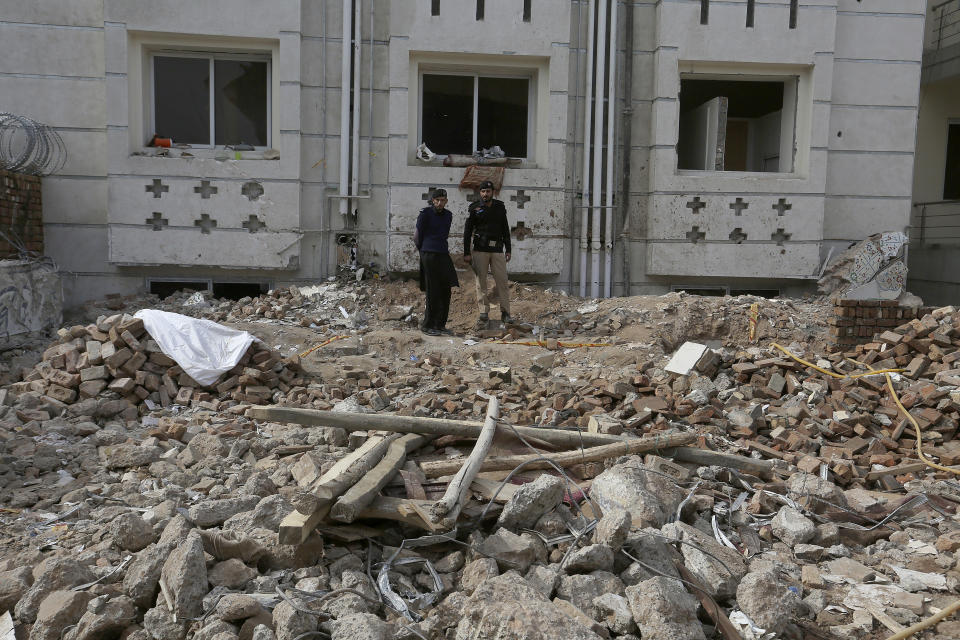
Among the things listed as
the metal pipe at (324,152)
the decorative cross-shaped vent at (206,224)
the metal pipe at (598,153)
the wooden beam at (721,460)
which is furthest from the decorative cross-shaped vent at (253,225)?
the wooden beam at (721,460)

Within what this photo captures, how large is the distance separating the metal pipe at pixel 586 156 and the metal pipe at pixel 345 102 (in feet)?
11.3

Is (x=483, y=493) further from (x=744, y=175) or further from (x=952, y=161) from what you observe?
(x=952, y=161)

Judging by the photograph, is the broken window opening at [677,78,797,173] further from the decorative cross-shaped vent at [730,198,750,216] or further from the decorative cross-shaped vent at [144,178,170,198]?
the decorative cross-shaped vent at [144,178,170,198]

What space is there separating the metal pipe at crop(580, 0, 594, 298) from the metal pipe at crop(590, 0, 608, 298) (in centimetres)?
9

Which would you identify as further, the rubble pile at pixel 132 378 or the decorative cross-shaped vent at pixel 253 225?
the decorative cross-shaped vent at pixel 253 225

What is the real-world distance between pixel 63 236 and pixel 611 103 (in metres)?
8.07

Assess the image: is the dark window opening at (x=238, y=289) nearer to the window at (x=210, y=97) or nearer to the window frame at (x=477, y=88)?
the window at (x=210, y=97)

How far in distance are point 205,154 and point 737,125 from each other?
27.9ft

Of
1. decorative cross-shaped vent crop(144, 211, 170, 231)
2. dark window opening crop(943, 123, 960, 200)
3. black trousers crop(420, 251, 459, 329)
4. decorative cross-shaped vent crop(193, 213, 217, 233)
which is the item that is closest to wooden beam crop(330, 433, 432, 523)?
black trousers crop(420, 251, 459, 329)

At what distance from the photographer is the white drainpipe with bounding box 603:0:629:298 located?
34.3 ft

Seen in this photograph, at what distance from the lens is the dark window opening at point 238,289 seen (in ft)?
34.7

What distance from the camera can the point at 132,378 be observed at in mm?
6500

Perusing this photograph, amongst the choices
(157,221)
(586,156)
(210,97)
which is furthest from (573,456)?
(210,97)

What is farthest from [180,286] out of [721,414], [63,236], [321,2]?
[721,414]
